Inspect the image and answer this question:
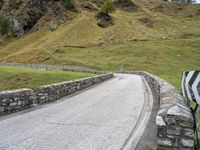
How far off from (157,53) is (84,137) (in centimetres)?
7077

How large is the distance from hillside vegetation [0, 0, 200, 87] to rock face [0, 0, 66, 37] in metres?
3.96

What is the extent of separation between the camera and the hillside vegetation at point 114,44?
71875mm

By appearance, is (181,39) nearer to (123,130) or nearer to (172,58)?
(172,58)

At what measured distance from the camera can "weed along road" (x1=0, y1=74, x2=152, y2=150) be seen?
8812 mm

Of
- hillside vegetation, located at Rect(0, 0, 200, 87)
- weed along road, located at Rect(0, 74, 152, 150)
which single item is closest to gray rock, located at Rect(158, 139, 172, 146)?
weed along road, located at Rect(0, 74, 152, 150)

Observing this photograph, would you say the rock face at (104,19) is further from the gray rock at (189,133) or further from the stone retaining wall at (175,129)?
the gray rock at (189,133)

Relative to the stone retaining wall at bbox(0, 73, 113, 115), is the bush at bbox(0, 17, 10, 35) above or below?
above

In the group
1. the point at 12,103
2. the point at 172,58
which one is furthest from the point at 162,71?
the point at 12,103

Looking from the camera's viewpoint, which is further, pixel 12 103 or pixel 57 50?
pixel 57 50

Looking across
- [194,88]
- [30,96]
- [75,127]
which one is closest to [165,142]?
[194,88]

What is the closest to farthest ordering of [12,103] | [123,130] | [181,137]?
1. [181,137]
2. [123,130]
3. [12,103]

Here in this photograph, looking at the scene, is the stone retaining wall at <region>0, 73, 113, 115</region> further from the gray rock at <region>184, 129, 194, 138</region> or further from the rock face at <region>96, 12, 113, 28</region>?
the rock face at <region>96, 12, 113, 28</region>

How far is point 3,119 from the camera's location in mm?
12391

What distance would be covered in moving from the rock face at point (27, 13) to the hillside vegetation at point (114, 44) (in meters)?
3.96
